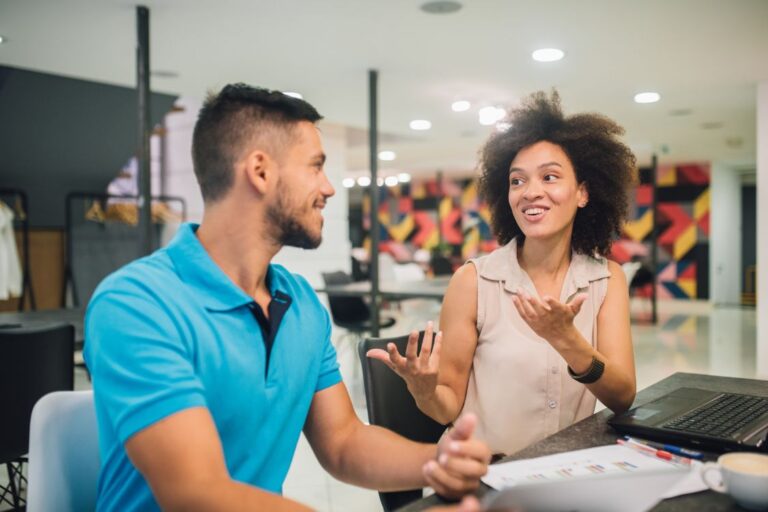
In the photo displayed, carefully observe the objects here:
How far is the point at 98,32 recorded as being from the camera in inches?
171

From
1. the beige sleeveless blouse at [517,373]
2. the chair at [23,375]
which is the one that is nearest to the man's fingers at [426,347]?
the beige sleeveless blouse at [517,373]

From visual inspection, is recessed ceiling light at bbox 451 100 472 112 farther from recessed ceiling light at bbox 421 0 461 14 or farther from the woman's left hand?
the woman's left hand

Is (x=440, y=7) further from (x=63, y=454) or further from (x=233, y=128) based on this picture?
(x=63, y=454)

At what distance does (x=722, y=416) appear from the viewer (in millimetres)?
1511

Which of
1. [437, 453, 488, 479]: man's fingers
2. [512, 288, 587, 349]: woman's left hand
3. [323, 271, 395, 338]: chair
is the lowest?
[323, 271, 395, 338]: chair

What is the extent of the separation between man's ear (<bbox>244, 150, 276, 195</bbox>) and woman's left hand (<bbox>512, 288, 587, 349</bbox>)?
22.9 inches

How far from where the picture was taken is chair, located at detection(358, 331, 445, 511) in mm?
1760

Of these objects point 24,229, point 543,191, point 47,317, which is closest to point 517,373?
point 543,191

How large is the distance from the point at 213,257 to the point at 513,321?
3.12 ft

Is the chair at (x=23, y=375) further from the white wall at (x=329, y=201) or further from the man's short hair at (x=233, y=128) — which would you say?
the white wall at (x=329, y=201)

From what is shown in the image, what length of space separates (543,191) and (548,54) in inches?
129

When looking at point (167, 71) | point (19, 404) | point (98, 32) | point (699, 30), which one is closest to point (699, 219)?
point (699, 30)

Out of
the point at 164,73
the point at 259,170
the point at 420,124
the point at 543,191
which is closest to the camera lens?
the point at 259,170

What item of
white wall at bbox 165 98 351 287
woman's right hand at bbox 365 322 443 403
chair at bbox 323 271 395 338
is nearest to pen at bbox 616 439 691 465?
woman's right hand at bbox 365 322 443 403
